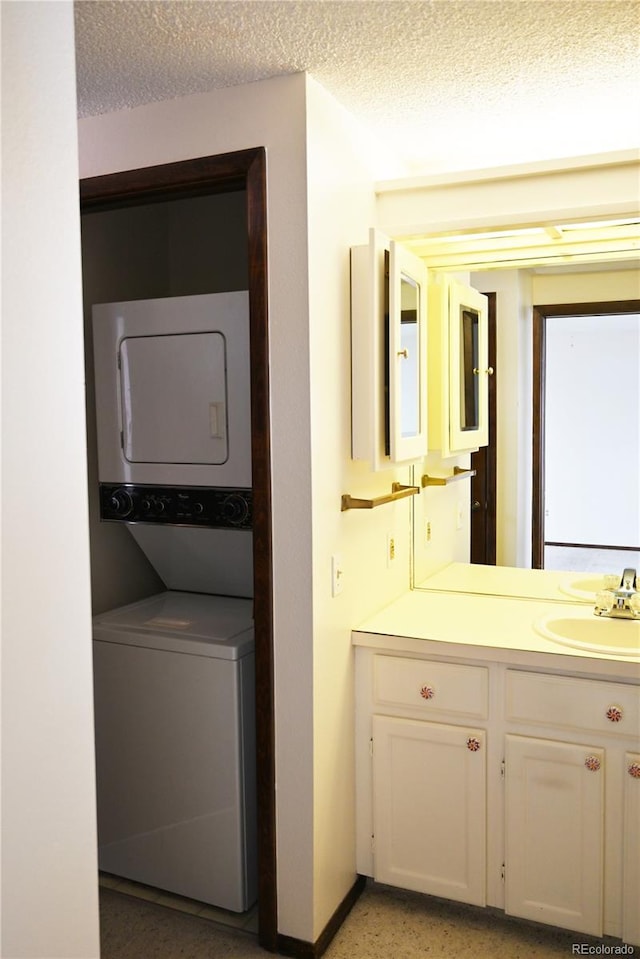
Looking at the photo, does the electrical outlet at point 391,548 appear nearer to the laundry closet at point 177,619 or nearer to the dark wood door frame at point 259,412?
the laundry closet at point 177,619

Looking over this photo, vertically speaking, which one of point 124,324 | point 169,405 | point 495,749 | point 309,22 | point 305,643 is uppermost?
point 309,22

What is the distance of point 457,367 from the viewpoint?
2809 mm

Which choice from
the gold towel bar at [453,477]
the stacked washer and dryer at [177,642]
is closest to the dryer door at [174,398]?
the stacked washer and dryer at [177,642]

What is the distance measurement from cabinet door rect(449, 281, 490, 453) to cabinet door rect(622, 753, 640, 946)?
1.13m

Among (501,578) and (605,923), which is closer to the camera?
(605,923)

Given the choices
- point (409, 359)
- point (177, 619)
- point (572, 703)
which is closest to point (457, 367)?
point (409, 359)

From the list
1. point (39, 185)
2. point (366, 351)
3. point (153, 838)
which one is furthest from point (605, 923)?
point (39, 185)

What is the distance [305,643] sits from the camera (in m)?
2.22

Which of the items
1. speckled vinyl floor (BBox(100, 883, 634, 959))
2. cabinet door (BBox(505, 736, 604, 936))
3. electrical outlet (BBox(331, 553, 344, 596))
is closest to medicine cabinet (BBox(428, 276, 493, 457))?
electrical outlet (BBox(331, 553, 344, 596))

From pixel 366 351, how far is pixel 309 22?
0.85m

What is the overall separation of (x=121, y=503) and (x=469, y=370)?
1.26m

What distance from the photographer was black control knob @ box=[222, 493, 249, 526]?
2.51 meters

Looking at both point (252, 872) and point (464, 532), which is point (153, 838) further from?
point (464, 532)

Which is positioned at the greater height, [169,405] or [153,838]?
[169,405]
